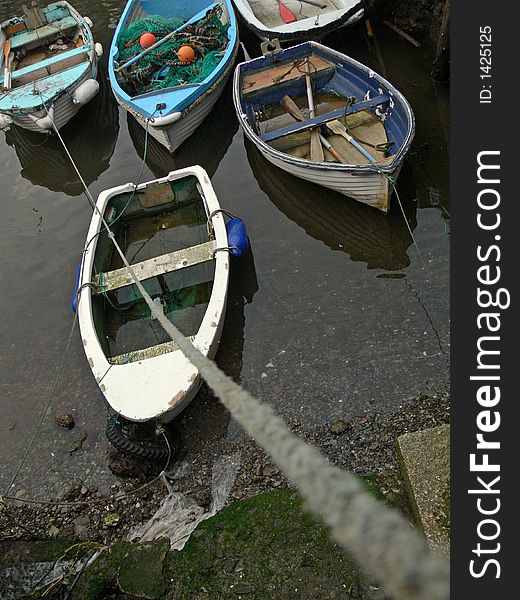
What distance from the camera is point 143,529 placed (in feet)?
15.6

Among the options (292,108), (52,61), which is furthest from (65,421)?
(52,61)

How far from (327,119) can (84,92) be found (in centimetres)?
525

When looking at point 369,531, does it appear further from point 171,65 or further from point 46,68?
point 46,68

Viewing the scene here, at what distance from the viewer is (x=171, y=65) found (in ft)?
33.1

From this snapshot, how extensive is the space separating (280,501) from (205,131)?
309 inches

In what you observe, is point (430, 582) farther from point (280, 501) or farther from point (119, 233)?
point (119, 233)

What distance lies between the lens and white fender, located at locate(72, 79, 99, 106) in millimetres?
9922

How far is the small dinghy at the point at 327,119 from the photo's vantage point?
7.04 metres

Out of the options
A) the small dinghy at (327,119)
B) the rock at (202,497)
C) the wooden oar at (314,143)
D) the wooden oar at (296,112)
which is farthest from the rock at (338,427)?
the wooden oar at (296,112)

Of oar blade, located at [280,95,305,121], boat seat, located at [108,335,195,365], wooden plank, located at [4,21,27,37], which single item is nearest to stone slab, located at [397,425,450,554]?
boat seat, located at [108,335,195,365]

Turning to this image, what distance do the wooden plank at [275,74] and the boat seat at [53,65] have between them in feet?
13.6

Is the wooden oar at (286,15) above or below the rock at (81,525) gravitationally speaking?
above

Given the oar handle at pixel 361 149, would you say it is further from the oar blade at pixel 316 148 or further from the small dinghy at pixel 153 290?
the small dinghy at pixel 153 290

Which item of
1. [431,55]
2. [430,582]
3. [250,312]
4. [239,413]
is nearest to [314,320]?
[250,312]
